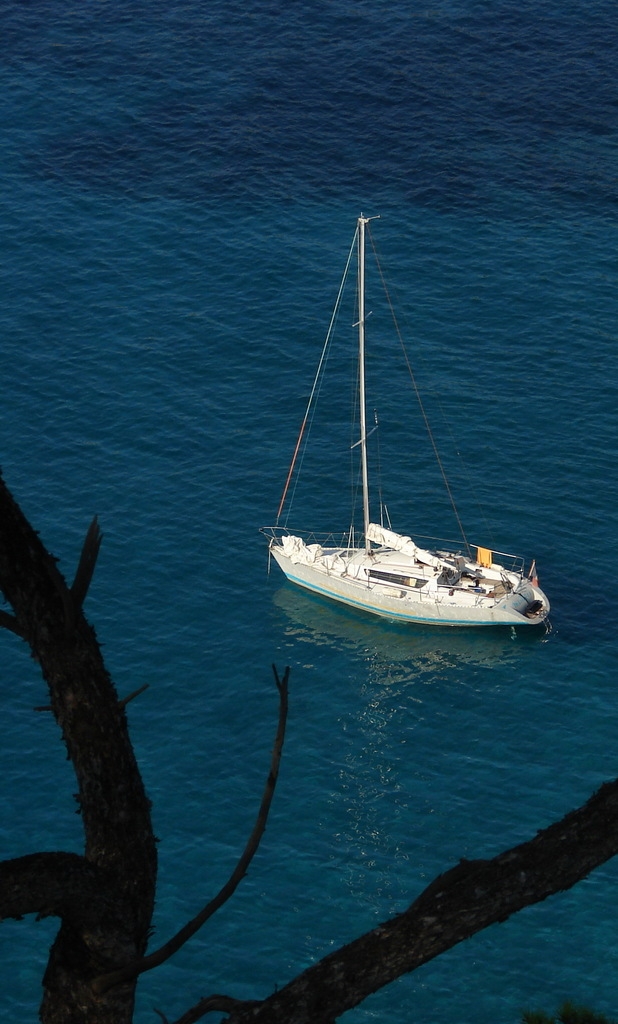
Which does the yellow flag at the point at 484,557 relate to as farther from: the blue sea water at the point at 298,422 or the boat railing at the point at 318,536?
the boat railing at the point at 318,536

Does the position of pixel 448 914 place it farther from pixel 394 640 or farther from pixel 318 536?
pixel 318 536

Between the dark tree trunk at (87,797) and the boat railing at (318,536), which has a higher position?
the dark tree trunk at (87,797)

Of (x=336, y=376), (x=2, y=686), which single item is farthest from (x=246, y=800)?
(x=336, y=376)

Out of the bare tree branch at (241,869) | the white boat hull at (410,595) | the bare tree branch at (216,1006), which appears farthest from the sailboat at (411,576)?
the bare tree branch at (241,869)

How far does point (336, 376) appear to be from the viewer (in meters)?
73.6

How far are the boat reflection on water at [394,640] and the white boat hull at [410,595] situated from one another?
1.56 ft

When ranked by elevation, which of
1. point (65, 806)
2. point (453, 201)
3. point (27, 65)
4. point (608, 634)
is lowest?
point (65, 806)

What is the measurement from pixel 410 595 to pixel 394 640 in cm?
191

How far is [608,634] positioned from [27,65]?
67232mm

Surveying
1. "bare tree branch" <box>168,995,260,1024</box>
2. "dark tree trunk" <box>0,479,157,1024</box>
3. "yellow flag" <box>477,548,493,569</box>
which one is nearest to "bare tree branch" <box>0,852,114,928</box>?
"dark tree trunk" <box>0,479,157,1024</box>

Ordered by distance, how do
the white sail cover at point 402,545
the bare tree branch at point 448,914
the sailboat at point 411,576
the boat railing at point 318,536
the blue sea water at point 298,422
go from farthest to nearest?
the boat railing at point 318,536, the white sail cover at point 402,545, the sailboat at point 411,576, the blue sea water at point 298,422, the bare tree branch at point 448,914

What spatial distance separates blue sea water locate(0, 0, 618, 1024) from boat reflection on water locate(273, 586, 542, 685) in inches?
6.3

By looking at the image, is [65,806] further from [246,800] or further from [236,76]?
[236,76]

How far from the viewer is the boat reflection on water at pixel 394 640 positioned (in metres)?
56.8
